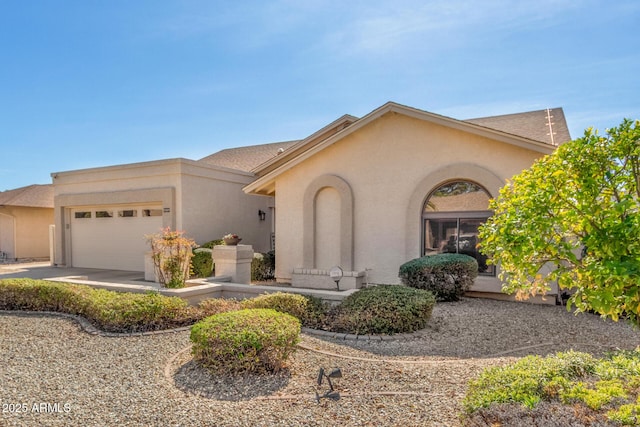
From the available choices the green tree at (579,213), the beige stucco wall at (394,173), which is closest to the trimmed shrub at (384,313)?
the green tree at (579,213)

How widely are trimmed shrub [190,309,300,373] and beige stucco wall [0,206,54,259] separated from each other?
23917mm

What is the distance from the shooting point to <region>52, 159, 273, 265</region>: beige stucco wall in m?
15.3

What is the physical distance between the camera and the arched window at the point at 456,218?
10.7 meters

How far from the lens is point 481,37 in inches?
359

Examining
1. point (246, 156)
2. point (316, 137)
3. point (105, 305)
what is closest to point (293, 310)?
point (105, 305)

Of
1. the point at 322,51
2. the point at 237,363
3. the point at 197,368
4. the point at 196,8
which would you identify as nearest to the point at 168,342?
the point at 197,368

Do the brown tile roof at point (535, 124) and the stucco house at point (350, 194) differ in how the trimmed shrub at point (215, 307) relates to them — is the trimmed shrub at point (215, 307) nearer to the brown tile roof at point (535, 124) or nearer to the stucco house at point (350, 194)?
the stucco house at point (350, 194)

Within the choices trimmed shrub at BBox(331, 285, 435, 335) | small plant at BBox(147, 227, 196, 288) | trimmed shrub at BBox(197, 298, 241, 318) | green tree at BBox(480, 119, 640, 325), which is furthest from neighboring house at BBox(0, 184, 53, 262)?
green tree at BBox(480, 119, 640, 325)

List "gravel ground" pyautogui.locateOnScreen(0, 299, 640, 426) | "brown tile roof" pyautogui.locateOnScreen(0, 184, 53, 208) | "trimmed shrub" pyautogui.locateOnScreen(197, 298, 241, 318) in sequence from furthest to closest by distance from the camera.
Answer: "brown tile roof" pyautogui.locateOnScreen(0, 184, 53, 208), "trimmed shrub" pyautogui.locateOnScreen(197, 298, 241, 318), "gravel ground" pyautogui.locateOnScreen(0, 299, 640, 426)

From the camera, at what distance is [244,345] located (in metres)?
4.93

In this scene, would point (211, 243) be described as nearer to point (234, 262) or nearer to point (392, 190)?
point (234, 262)

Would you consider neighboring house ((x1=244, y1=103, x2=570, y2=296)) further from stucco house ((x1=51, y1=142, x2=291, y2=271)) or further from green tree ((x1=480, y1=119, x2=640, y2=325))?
green tree ((x1=480, y1=119, x2=640, y2=325))

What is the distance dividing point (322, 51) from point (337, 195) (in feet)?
15.0

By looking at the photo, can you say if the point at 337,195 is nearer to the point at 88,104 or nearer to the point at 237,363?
the point at 237,363
